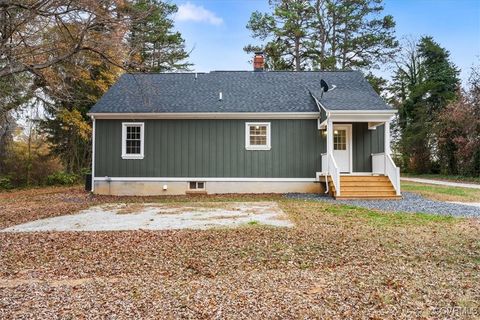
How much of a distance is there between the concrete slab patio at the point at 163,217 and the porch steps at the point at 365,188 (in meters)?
2.60

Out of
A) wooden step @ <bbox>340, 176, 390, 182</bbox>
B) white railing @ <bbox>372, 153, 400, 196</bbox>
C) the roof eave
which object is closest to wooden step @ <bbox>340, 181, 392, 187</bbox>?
wooden step @ <bbox>340, 176, 390, 182</bbox>

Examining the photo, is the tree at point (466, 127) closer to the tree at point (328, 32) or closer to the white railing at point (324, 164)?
the tree at point (328, 32)

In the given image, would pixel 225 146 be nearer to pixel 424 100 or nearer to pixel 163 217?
pixel 163 217

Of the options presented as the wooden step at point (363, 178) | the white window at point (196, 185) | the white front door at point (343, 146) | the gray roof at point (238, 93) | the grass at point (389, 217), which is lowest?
the grass at point (389, 217)

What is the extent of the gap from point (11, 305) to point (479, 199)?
12613 millimetres

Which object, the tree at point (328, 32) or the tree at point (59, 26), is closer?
the tree at point (59, 26)

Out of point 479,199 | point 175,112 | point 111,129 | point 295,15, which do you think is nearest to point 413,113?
point 295,15

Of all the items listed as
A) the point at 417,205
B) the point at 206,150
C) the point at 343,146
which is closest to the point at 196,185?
the point at 206,150

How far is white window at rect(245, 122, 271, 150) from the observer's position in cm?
1328

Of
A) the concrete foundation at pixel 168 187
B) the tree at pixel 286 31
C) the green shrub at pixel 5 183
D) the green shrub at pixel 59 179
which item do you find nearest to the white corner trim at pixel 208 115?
the concrete foundation at pixel 168 187

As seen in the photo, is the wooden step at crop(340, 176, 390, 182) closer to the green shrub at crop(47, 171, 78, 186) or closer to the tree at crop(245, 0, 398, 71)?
the green shrub at crop(47, 171, 78, 186)

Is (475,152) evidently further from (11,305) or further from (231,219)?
(11,305)

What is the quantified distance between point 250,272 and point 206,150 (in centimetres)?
961

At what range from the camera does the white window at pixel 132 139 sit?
13461 millimetres
